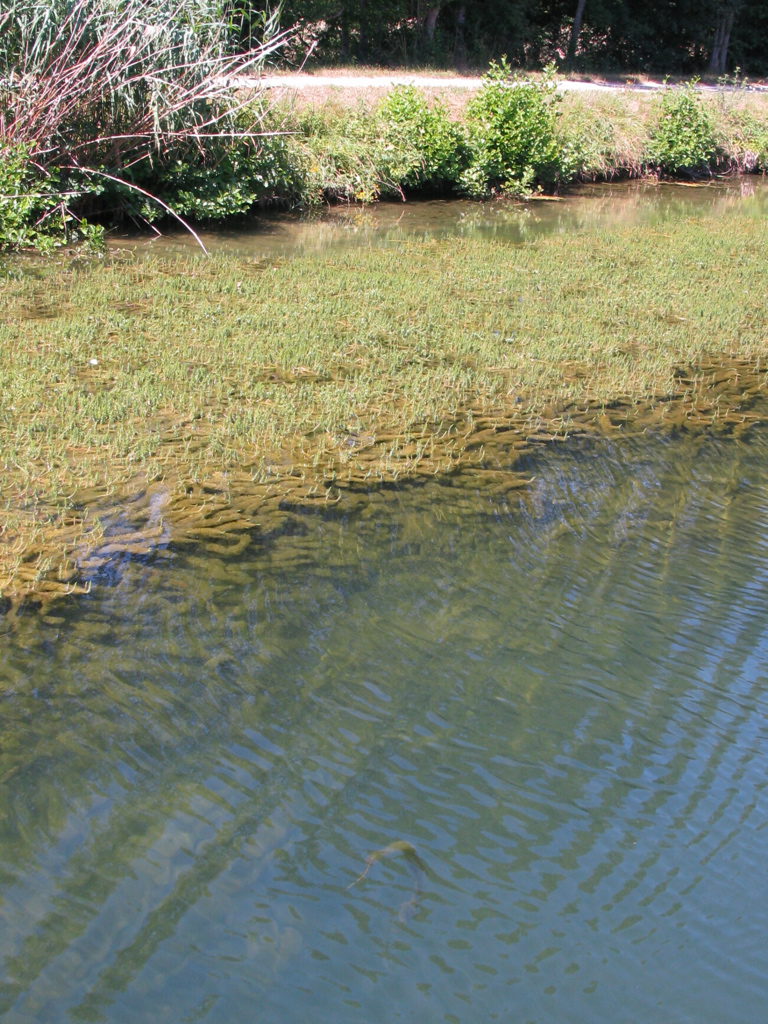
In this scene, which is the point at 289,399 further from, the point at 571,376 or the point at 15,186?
the point at 15,186

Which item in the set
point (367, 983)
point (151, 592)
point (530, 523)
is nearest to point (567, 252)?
point (530, 523)

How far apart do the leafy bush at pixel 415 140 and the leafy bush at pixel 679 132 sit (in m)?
7.02

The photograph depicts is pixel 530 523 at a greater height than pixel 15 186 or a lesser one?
lesser

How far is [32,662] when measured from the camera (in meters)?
5.05

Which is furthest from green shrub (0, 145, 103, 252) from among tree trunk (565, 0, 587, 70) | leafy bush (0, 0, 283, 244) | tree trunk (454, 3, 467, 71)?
tree trunk (565, 0, 587, 70)

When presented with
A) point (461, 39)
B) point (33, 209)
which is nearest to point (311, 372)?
point (33, 209)

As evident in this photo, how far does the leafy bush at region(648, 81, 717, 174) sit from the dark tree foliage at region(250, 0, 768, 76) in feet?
23.4

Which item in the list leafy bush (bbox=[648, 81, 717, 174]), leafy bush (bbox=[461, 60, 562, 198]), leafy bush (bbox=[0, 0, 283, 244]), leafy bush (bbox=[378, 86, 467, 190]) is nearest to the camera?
leafy bush (bbox=[0, 0, 283, 244])

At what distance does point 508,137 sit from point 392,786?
18866 mm

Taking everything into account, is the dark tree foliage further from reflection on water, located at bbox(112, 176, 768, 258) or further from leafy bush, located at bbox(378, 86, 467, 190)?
reflection on water, located at bbox(112, 176, 768, 258)

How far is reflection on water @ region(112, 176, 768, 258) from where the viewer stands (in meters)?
15.5

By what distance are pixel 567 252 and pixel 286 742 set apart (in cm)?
1304

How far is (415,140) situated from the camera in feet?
64.2

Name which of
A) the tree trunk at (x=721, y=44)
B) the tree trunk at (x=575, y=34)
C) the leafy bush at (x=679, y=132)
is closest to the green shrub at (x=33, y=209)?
the leafy bush at (x=679, y=132)
